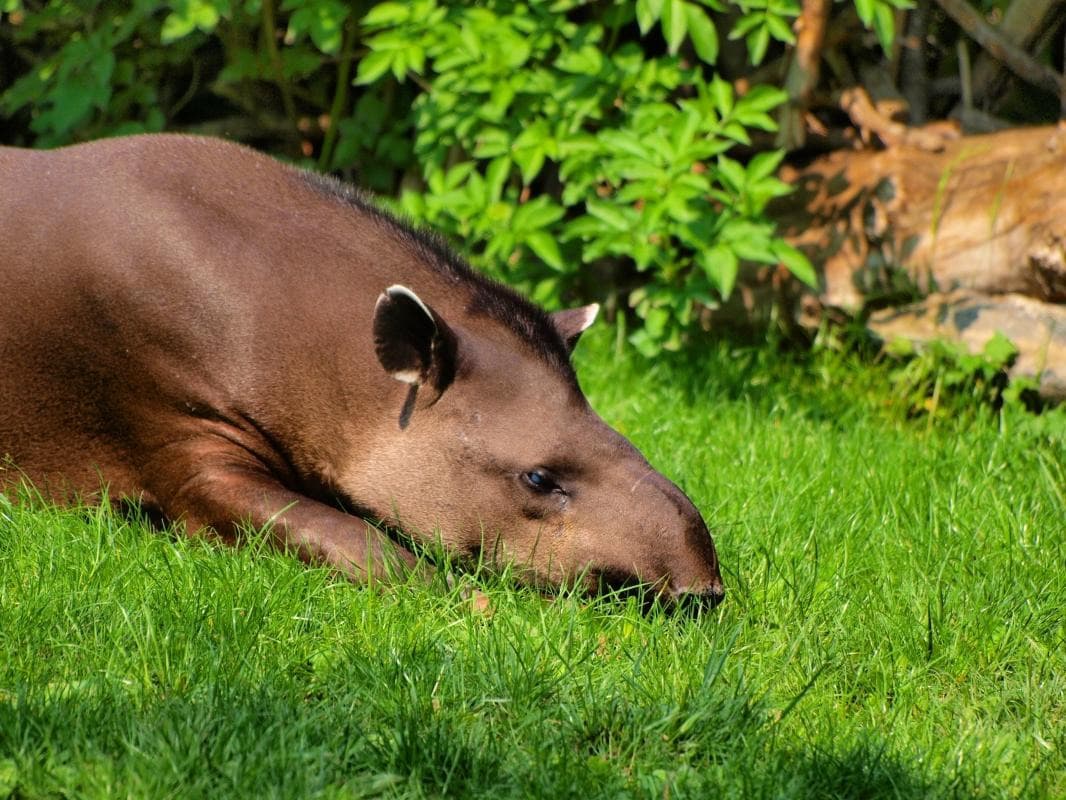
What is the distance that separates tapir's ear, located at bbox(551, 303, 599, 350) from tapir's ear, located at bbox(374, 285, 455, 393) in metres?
0.57

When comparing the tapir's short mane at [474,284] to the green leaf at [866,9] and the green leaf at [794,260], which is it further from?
the green leaf at [866,9]

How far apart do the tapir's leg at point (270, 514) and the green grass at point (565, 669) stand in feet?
0.32

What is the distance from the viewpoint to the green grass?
302 cm

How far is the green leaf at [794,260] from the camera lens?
6000 mm

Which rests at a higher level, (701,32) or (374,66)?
(701,32)

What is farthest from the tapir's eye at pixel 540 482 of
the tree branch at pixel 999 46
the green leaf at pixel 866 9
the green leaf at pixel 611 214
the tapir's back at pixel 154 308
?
the tree branch at pixel 999 46

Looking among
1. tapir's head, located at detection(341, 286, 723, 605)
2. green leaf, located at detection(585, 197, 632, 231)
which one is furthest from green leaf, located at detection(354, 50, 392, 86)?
tapir's head, located at detection(341, 286, 723, 605)

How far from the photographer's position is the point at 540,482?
4.19 metres

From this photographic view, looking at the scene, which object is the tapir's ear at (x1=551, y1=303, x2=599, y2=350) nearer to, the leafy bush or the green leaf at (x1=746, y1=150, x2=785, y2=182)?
the leafy bush

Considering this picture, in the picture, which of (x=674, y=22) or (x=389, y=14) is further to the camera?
(x=389, y=14)

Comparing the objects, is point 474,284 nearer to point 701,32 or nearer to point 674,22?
point 674,22

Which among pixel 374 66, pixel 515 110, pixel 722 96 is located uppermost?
pixel 722 96

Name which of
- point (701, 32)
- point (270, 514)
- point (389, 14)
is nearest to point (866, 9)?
point (701, 32)

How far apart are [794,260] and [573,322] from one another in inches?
61.1
